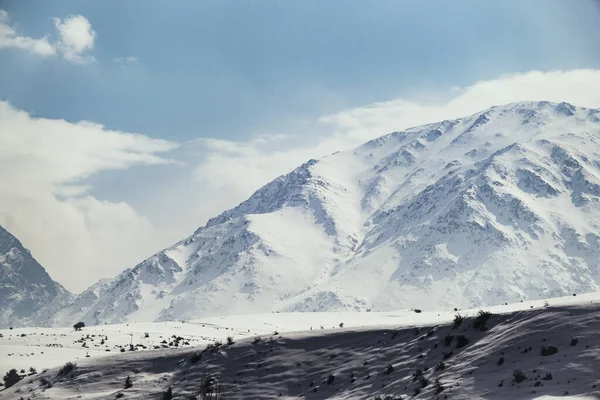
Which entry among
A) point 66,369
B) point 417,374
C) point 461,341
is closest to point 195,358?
point 66,369

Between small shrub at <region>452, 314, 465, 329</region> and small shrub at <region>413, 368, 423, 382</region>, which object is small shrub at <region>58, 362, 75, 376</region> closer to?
small shrub at <region>413, 368, 423, 382</region>

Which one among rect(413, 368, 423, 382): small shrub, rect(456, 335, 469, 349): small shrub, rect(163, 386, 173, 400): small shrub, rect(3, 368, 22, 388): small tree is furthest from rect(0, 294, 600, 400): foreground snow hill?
rect(3, 368, 22, 388): small tree

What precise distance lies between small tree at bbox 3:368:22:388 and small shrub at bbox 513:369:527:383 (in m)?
37.3

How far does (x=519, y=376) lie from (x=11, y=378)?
1508 inches

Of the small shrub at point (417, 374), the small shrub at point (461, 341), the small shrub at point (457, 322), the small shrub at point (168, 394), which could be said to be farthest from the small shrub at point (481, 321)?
the small shrub at point (168, 394)

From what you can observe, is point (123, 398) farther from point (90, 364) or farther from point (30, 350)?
point (30, 350)

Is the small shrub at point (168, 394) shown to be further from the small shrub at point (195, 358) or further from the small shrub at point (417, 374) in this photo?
the small shrub at point (417, 374)

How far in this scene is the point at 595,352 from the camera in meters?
27.0

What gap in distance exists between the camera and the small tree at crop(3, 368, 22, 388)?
4875cm

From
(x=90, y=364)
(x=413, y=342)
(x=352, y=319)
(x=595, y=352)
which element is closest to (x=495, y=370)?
(x=595, y=352)

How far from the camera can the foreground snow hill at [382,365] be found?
27.5 m

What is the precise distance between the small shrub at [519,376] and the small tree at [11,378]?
122 ft

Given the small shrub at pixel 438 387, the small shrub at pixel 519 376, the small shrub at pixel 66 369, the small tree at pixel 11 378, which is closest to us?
the small shrub at pixel 519 376

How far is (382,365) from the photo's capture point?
35281 millimetres
